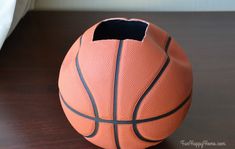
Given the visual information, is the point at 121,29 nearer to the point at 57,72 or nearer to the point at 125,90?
the point at 125,90

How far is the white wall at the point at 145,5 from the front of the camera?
3.19 feet

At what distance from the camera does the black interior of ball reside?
0.49 metres

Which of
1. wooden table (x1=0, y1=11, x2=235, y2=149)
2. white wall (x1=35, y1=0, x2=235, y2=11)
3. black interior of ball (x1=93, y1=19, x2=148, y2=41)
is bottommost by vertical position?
wooden table (x1=0, y1=11, x2=235, y2=149)

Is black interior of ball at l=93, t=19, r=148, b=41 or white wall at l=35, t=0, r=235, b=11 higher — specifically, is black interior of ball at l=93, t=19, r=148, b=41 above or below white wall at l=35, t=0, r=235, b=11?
above

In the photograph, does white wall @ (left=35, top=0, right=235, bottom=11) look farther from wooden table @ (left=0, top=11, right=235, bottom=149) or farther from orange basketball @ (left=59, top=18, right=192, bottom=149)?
orange basketball @ (left=59, top=18, right=192, bottom=149)

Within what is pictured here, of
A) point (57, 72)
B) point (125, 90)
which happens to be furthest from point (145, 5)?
point (125, 90)

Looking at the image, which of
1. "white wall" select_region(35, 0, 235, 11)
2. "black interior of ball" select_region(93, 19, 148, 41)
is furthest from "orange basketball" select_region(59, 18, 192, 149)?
"white wall" select_region(35, 0, 235, 11)

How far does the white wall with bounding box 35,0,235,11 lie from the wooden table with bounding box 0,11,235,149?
0.05 m

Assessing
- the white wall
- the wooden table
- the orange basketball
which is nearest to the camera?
the orange basketball

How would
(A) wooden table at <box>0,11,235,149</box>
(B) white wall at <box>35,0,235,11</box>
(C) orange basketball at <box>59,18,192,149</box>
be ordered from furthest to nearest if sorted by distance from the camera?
(B) white wall at <box>35,0,235,11</box> → (A) wooden table at <box>0,11,235,149</box> → (C) orange basketball at <box>59,18,192,149</box>

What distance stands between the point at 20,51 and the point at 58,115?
0.89ft

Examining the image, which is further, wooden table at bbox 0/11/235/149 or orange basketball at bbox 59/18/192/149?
wooden table at bbox 0/11/235/149

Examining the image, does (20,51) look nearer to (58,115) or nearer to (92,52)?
(58,115)

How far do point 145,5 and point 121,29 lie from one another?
492 mm
